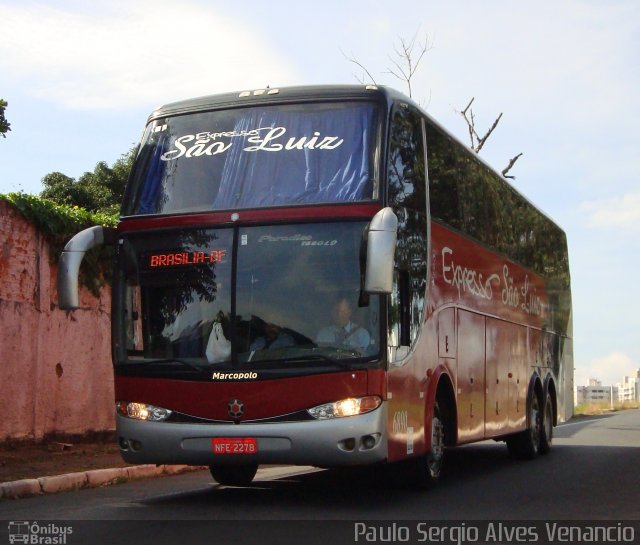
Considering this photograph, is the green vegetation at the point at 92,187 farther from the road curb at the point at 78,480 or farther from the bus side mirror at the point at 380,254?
the bus side mirror at the point at 380,254

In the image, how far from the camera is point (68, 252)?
11.0 m

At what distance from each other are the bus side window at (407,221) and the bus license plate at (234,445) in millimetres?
1568

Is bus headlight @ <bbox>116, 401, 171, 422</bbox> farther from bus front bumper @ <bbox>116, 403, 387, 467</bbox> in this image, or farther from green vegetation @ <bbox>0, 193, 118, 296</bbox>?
green vegetation @ <bbox>0, 193, 118, 296</bbox>

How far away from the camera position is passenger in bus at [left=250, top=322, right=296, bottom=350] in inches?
416

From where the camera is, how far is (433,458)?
12.4m

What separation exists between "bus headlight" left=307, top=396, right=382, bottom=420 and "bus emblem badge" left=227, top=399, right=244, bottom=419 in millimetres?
625

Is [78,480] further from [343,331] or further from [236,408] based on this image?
[343,331]

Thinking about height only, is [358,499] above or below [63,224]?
below

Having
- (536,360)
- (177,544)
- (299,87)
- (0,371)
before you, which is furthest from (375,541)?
(536,360)

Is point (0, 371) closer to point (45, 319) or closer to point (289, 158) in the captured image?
point (45, 319)

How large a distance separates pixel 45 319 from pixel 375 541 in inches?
383

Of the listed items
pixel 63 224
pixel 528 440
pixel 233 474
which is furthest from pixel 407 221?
pixel 63 224

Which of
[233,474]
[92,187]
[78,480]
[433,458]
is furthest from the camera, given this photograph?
[92,187]

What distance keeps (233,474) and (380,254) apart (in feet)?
14.1
